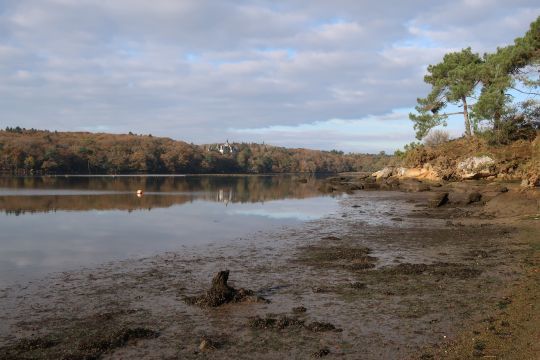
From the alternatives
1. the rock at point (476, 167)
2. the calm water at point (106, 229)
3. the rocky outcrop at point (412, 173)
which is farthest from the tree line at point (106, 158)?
the rock at point (476, 167)

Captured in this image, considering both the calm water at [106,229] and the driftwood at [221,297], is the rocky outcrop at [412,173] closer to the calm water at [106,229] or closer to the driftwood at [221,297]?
the calm water at [106,229]

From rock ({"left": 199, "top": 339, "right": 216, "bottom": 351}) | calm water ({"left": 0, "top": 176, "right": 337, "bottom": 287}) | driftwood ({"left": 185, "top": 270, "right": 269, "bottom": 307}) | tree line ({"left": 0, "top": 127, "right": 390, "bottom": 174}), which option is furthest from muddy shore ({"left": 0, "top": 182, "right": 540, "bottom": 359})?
tree line ({"left": 0, "top": 127, "right": 390, "bottom": 174})

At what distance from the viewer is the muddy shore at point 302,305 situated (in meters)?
7.27

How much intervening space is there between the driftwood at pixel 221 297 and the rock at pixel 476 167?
3918 centimetres

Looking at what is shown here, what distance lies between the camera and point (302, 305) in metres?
9.67

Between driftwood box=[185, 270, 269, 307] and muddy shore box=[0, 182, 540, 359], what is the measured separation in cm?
15

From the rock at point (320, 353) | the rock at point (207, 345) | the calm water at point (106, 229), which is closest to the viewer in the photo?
the rock at point (320, 353)

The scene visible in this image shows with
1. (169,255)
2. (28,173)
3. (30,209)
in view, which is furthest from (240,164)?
(169,255)

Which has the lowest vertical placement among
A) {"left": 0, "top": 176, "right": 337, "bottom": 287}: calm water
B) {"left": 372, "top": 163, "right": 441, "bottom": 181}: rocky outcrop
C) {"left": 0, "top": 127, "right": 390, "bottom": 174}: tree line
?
{"left": 0, "top": 176, "right": 337, "bottom": 287}: calm water

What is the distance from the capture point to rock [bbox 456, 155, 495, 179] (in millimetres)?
43469

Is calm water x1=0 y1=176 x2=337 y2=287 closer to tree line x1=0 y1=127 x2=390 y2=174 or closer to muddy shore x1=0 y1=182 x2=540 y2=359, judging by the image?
muddy shore x1=0 y1=182 x2=540 y2=359

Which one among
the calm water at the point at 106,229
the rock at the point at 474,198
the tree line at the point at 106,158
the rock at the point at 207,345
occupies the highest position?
the tree line at the point at 106,158

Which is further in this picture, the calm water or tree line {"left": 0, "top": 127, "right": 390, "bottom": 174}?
tree line {"left": 0, "top": 127, "right": 390, "bottom": 174}

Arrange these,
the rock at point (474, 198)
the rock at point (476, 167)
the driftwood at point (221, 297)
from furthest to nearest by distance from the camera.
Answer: the rock at point (476, 167) → the rock at point (474, 198) → the driftwood at point (221, 297)
